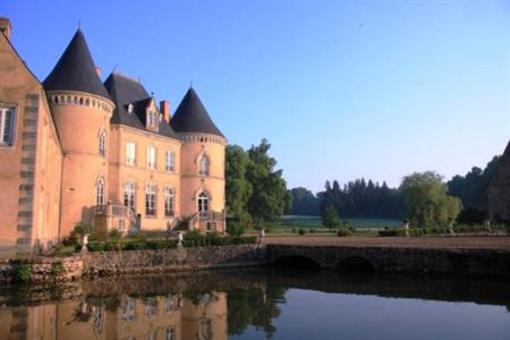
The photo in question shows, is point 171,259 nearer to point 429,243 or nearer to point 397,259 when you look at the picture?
point 397,259

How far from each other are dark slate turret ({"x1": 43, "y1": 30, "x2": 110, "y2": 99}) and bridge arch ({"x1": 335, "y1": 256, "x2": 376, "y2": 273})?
1602 centimetres

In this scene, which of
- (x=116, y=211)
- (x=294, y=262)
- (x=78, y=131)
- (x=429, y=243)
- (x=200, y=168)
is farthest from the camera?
(x=200, y=168)

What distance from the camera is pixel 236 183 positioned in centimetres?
4725

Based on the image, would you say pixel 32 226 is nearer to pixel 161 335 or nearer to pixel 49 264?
pixel 49 264

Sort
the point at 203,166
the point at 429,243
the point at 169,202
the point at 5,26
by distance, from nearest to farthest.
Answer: the point at 5,26
the point at 429,243
the point at 169,202
the point at 203,166

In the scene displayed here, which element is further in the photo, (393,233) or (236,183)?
(236,183)

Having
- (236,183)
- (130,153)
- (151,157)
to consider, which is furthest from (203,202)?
(236,183)

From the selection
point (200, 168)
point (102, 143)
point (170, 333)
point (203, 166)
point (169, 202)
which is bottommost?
point (170, 333)

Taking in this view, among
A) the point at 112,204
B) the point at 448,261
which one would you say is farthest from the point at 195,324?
the point at 112,204

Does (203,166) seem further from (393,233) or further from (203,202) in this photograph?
(393,233)

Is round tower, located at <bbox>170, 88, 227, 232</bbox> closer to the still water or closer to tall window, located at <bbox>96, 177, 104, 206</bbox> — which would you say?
tall window, located at <bbox>96, 177, 104, 206</bbox>

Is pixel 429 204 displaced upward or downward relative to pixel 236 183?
downward

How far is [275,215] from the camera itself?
173ft

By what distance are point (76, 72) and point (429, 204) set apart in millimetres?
35823
